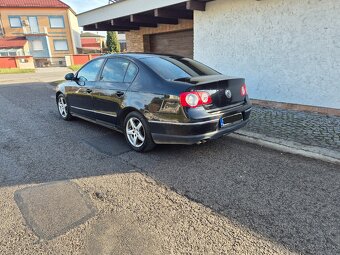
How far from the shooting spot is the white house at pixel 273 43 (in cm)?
554

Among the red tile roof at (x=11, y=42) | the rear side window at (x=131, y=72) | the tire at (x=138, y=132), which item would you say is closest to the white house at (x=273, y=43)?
the rear side window at (x=131, y=72)

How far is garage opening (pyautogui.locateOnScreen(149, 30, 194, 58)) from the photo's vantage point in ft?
31.4

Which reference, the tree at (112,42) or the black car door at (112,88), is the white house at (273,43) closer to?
the black car door at (112,88)

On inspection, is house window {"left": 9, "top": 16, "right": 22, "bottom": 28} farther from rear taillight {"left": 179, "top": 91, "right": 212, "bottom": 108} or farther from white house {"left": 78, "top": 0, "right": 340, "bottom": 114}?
rear taillight {"left": 179, "top": 91, "right": 212, "bottom": 108}

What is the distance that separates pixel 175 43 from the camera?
33.6ft

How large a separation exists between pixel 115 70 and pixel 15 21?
42142 mm

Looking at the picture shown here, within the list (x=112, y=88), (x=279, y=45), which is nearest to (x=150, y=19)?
(x=279, y=45)

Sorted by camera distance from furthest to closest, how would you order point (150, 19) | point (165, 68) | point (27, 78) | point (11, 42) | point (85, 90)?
point (11, 42) < point (27, 78) < point (150, 19) < point (85, 90) < point (165, 68)

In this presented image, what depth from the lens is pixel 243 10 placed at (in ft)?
22.1

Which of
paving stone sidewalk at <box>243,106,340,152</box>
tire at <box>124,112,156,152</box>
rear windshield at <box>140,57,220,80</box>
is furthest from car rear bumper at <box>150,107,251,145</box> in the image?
paving stone sidewalk at <box>243,106,340,152</box>

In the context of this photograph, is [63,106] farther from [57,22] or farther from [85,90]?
[57,22]

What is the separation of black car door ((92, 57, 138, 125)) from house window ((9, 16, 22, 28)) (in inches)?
1639

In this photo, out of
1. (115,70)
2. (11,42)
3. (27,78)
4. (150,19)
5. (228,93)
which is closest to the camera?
(228,93)

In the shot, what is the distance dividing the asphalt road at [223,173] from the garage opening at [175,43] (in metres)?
5.73
